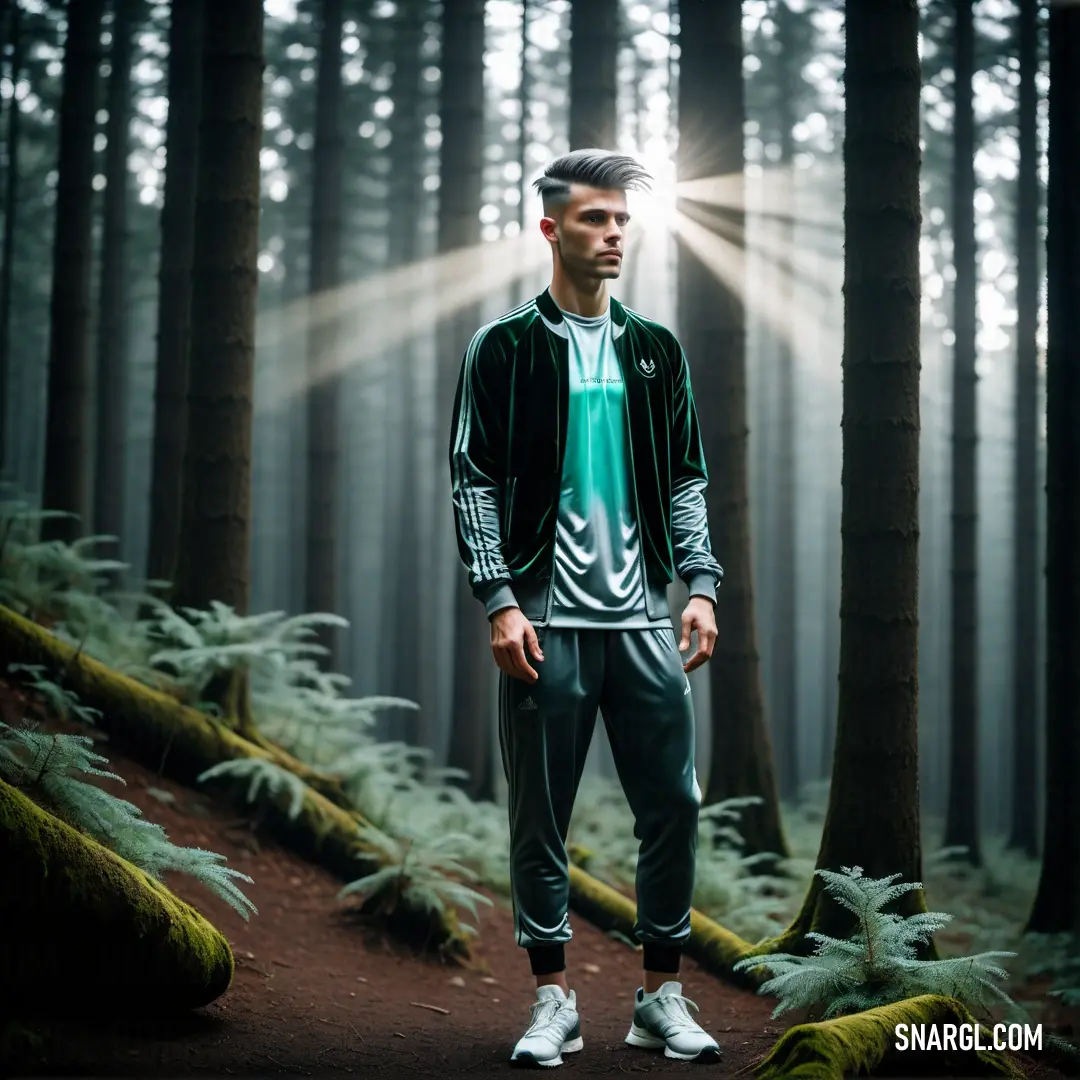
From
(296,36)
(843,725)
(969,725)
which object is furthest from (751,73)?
(843,725)

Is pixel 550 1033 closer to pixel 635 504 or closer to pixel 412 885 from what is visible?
pixel 635 504

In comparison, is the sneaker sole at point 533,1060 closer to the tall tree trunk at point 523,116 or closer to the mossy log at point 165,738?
the mossy log at point 165,738

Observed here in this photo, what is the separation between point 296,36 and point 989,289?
11756 millimetres

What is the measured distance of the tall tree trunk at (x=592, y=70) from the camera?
1035cm

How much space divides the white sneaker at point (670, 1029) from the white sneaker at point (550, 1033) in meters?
0.24

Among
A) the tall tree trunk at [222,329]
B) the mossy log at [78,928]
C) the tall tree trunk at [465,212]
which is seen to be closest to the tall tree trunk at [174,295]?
the tall tree trunk at [465,212]

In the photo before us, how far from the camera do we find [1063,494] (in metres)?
7.71

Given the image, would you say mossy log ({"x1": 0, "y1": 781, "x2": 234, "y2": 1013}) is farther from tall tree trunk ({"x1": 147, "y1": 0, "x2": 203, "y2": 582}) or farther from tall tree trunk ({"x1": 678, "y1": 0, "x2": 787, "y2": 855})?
tall tree trunk ({"x1": 147, "y1": 0, "x2": 203, "y2": 582})

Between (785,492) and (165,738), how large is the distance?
13.1 meters

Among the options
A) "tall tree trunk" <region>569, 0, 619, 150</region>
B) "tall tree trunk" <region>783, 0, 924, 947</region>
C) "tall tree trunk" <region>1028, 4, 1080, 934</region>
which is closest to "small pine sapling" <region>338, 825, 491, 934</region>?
"tall tree trunk" <region>783, 0, 924, 947</region>

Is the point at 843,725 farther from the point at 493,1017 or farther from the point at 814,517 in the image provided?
the point at 814,517

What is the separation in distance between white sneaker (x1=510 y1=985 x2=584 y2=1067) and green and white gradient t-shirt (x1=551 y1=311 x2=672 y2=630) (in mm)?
1340

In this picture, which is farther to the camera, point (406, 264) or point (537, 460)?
point (406, 264)

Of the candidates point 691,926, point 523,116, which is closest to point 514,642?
point 691,926
